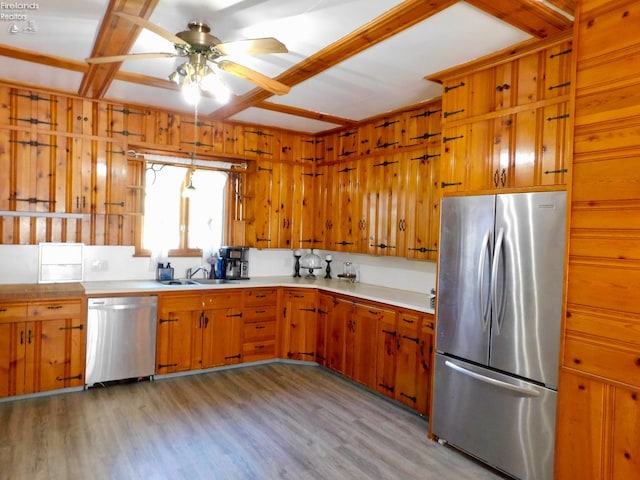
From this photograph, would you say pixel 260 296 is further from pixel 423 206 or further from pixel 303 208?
pixel 423 206

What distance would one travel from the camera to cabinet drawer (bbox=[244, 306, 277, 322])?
15.1 feet

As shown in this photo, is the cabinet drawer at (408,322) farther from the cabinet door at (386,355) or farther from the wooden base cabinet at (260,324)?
the wooden base cabinet at (260,324)

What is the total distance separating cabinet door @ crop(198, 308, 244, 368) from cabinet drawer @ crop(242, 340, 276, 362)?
0.23ft

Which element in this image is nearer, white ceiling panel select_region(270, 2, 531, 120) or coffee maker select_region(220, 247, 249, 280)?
white ceiling panel select_region(270, 2, 531, 120)

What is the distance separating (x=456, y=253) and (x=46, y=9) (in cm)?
289

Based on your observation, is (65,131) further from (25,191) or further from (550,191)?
(550,191)

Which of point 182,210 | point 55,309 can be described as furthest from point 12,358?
point 182,210

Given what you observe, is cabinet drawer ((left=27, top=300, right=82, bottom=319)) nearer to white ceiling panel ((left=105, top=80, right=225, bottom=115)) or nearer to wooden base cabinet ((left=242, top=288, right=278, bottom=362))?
wooden base cabinet ((left=242, top=288, right=278, bottom=362))

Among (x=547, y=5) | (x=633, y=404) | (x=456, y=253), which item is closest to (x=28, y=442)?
(x=456, y=253)

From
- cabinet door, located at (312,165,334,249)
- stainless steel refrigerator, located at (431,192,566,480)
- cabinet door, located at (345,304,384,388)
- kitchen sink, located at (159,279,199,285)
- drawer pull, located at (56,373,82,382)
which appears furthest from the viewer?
cabinet door, located at (312,165,334,249)

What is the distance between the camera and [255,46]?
219 cm

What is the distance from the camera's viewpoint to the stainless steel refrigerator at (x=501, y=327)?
2404mm

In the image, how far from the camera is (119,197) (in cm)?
421

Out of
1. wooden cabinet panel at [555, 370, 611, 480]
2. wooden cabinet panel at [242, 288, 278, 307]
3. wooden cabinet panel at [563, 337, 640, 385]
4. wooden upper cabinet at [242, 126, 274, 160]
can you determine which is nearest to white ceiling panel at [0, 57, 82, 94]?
wooden upper cabinet at [242, 126, 274, 160]
